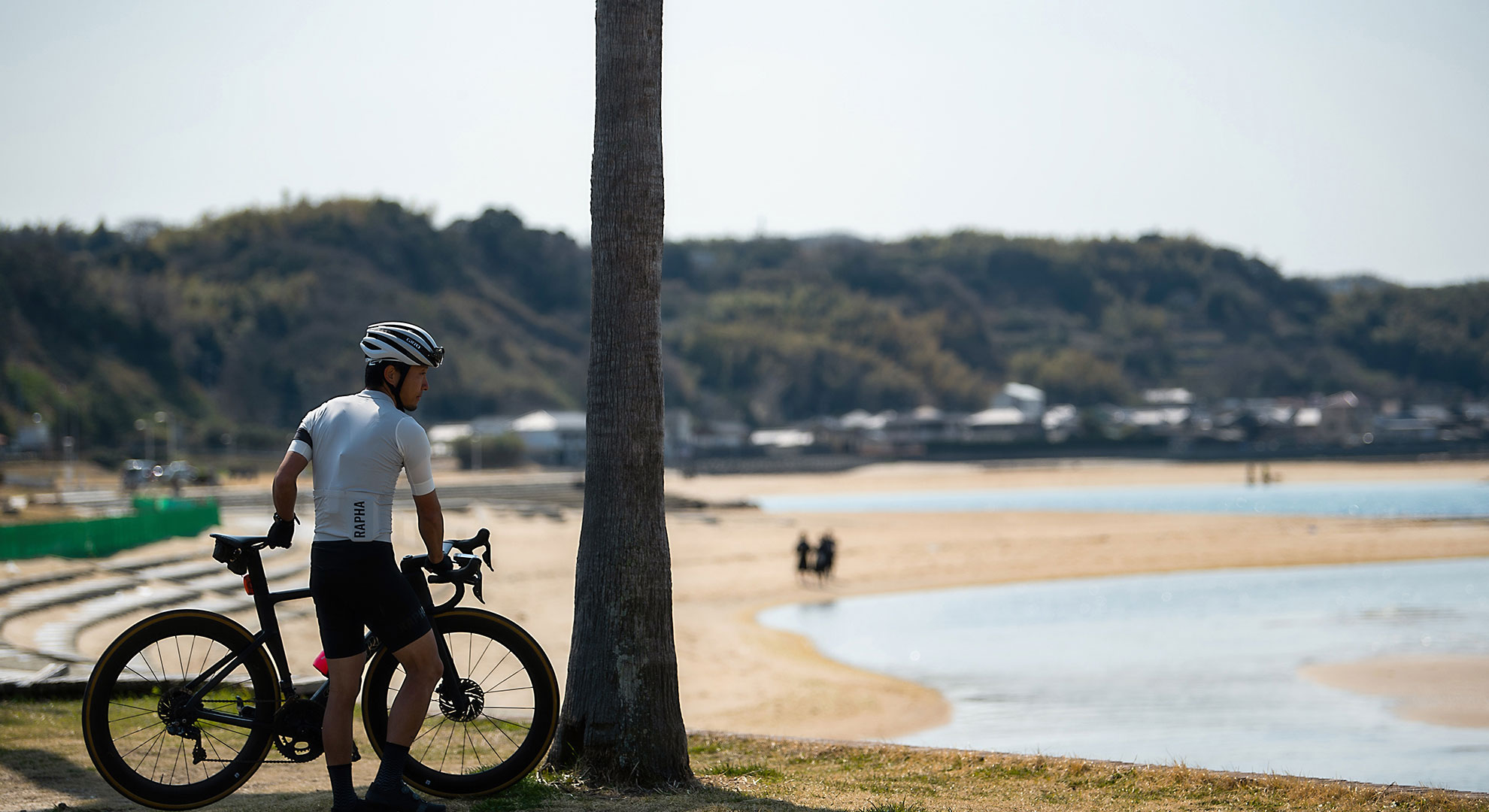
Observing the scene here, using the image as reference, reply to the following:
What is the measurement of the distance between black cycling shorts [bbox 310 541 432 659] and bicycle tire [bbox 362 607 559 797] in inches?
11.0

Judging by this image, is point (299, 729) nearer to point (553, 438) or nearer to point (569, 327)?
point (553, 438)

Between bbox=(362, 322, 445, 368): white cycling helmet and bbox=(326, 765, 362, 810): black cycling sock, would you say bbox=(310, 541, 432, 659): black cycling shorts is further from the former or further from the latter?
bbox=(362, 322, 445, 368): white cycling helmet

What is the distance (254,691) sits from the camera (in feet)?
15.3

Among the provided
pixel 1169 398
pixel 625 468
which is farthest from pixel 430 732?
pixel 1169 398

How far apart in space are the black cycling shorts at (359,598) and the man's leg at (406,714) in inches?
2.9

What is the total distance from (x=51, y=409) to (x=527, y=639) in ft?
260

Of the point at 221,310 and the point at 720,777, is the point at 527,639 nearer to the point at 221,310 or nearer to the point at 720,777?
the point at 720,777

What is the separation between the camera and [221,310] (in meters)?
108

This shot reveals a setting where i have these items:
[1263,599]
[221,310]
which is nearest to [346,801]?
[1263,599]

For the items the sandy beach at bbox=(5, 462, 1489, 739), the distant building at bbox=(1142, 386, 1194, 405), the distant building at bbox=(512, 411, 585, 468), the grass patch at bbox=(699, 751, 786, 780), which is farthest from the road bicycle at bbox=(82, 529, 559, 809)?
the distant building at bbox=(1142, 386, 1194, 405)

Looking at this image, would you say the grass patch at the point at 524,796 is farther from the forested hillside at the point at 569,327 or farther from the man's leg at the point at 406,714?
the forested hillside at the point at 569,327

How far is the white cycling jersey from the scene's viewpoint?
4.20 meters

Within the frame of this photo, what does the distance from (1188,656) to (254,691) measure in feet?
46.3

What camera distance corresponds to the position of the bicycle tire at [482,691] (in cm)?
468
